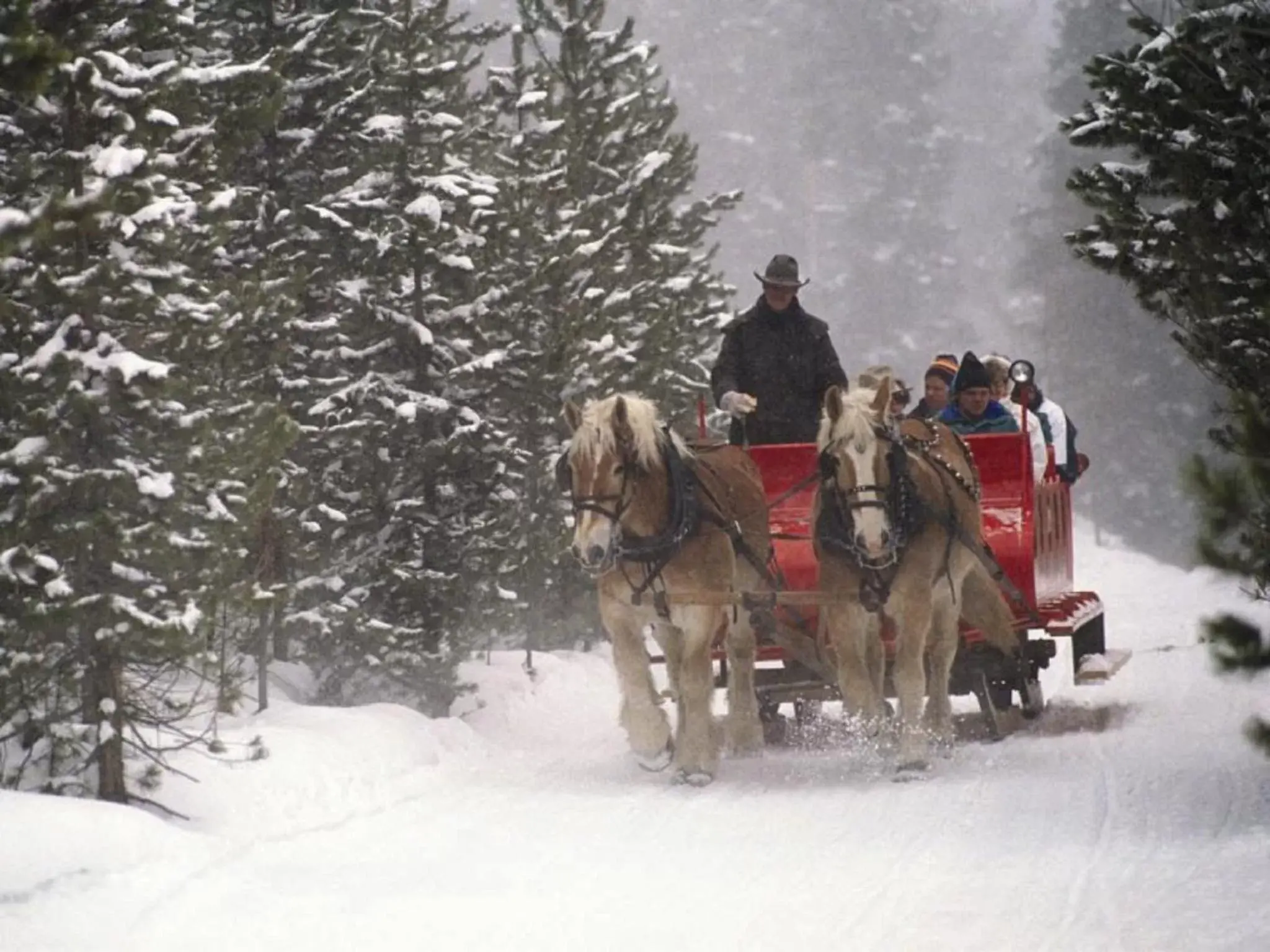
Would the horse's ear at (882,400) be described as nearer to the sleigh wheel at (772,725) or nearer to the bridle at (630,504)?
the bridle at (630,504)

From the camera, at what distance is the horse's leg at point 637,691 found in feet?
34.9

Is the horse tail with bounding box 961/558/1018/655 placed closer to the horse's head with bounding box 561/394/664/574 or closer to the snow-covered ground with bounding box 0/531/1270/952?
the snow-covered ground with bounding box 0/531/1270/952

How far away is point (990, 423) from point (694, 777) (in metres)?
4.73

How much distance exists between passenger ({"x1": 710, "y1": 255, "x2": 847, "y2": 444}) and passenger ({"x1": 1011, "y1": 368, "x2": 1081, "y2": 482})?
2082mm

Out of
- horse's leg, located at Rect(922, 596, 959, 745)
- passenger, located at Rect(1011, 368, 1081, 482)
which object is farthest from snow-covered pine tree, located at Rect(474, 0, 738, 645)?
horse's leg, located at Rect(922, 596, 959, 745)

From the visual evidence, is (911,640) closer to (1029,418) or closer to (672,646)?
(672,646)

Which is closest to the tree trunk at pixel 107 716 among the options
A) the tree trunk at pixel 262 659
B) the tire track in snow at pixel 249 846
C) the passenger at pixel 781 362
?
the tire track in snow at pixel 249 846

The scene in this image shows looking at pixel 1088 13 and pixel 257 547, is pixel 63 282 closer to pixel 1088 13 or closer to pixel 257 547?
pixel 257 547

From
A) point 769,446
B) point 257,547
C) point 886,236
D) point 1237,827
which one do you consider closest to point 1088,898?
point 1237,827

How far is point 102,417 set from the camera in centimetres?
827

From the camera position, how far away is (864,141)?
67.1 metres

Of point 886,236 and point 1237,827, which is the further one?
point 886,236

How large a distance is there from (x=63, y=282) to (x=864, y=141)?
203 ft

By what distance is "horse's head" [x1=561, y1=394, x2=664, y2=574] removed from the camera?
972 cm
